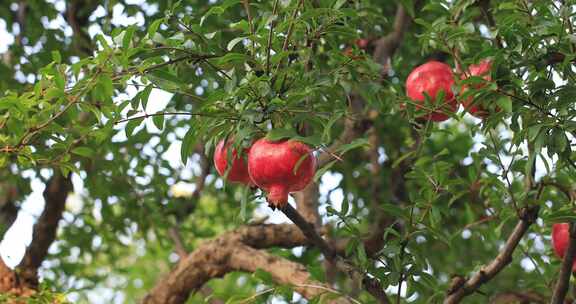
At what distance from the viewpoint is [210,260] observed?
3.49 m

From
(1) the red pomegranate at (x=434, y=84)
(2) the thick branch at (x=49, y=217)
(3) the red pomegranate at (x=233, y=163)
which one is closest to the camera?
(3) the red pomegranate at (x=233, y=163)

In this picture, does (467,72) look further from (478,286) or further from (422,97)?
(478,286)

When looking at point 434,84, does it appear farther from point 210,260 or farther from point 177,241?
point 177,241

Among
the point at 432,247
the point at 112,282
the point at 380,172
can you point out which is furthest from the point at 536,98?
the point at 112,282

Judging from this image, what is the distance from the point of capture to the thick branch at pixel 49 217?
Answer: 3.90 meters

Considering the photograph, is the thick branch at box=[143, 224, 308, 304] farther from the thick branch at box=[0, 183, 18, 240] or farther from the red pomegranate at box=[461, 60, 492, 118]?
the red pomegranate at box=[461, 60, 492, 118]

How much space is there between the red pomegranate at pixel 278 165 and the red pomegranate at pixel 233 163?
8 cm

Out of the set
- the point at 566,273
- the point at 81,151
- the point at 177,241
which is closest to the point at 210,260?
the point at 177,241

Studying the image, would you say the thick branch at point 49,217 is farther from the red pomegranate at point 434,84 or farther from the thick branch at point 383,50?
the red pomegranate at point 434,84

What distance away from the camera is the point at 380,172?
443 centimetres

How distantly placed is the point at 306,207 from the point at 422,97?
1.38 metres

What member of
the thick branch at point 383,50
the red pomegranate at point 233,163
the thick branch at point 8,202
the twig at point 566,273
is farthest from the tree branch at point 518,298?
the thick branch at point 8,202

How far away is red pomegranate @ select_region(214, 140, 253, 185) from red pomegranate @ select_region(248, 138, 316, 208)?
0.25 ft

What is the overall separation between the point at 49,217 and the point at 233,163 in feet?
7.59
